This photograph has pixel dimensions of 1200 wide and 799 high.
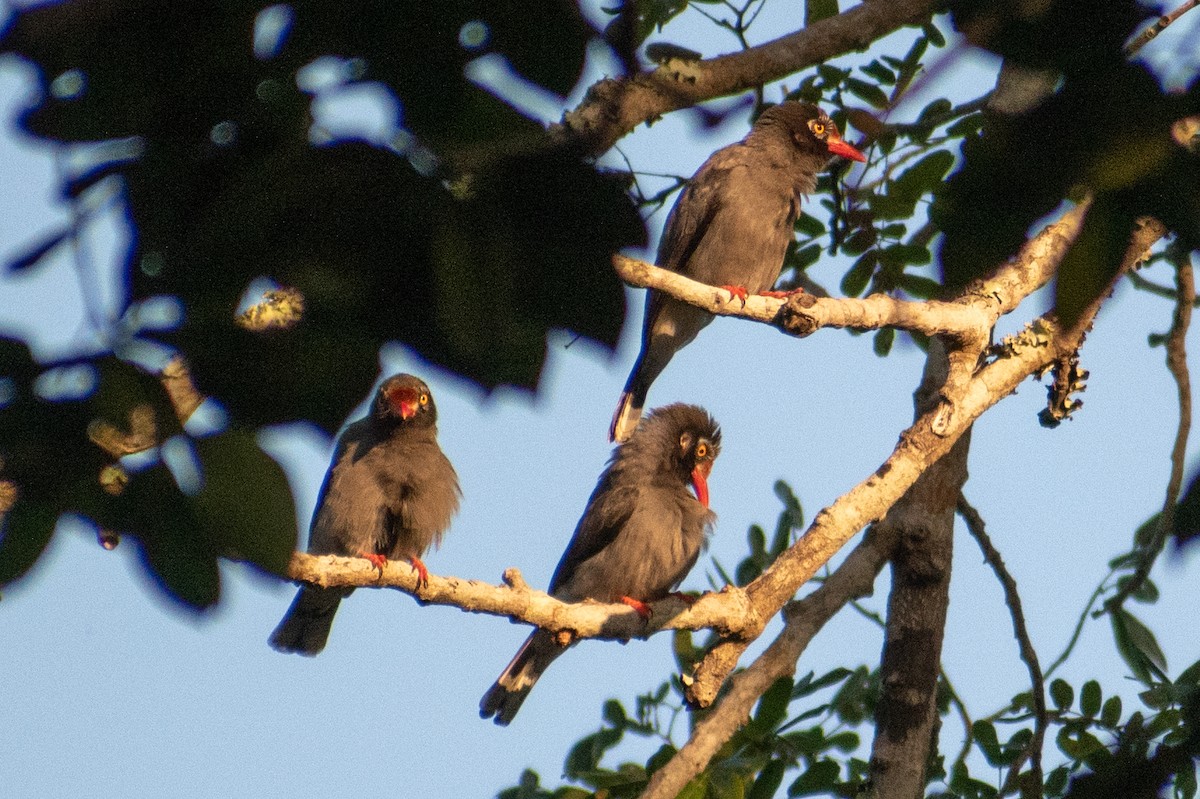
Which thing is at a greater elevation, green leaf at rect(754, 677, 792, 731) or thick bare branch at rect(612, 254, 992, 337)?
thick bare branch at rect(612, 254, 992, 337)

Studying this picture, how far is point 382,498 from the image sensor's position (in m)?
6.27

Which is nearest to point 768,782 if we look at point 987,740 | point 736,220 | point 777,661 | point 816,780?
point 816,780

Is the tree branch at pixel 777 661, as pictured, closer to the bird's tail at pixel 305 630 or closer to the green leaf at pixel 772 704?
the green leaf at pixel 772 704

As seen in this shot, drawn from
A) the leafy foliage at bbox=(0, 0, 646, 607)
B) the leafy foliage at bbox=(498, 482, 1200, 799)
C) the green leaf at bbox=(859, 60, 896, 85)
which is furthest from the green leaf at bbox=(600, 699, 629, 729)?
the leafy foliage at bbox=(0, 0, 646, 607)

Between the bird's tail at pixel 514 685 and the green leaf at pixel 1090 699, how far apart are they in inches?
98.7

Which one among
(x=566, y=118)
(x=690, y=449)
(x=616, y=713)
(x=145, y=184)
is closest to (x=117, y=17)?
(x=145, y=184)

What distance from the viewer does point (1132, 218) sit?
1069mm

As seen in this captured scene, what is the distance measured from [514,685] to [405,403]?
160 cm

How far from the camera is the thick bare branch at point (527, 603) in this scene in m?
3.80

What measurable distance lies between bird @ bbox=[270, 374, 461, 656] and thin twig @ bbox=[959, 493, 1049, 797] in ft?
8.15

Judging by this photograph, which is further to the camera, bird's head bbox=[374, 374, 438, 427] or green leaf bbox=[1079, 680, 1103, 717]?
bird's head bbox=[374, 374, 438, 427]

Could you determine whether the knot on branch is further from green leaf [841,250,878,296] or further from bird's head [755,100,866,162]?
bird's head [755,100,866,162]

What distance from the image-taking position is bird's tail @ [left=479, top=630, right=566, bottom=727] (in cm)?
666

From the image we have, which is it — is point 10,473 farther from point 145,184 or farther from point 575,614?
point 575,614
